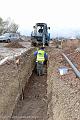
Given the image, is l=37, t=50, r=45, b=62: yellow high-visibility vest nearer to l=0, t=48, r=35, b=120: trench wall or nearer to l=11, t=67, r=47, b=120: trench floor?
l=0, t=48, r=35, b=120: trench wall

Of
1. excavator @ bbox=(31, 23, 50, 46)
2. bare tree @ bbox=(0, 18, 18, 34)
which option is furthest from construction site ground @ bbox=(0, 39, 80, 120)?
bare tree @ bbox=(0, 18, 18, 34)

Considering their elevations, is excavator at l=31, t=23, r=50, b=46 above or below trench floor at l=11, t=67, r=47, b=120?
above

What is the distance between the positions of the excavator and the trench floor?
62.1 ft

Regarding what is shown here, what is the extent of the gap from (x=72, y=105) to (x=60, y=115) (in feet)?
1.68

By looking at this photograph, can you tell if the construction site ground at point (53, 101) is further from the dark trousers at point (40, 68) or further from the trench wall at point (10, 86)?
the dark trousers at point (40, 68)

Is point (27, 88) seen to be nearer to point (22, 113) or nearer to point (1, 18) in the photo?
point (22, 113)

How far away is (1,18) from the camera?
83.8m

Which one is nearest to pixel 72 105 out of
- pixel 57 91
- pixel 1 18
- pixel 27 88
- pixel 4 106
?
pixel 57 91

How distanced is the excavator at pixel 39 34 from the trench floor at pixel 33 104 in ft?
62.1

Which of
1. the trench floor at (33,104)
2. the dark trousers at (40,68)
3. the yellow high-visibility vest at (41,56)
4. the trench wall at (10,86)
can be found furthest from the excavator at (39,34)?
the trench floor at (33,104)

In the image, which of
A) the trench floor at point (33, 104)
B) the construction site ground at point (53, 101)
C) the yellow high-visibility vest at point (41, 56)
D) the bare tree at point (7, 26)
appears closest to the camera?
the construction site ground at point (53, 101)

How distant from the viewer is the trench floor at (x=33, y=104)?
984cm

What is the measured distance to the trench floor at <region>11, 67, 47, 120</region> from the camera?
9.84m

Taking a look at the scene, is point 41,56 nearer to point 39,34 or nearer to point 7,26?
point 39,34
